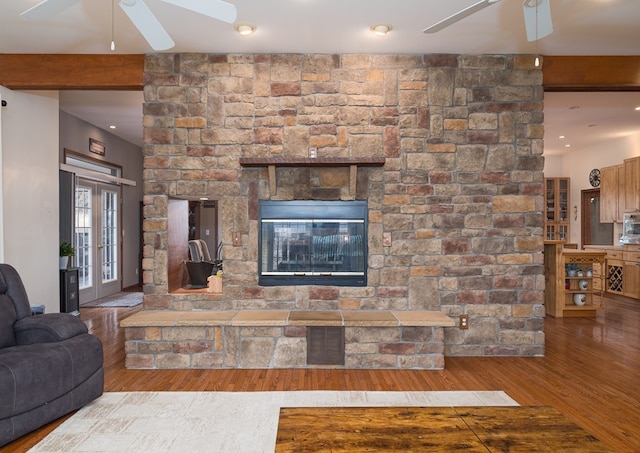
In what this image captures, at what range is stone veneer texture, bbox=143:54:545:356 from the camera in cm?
393

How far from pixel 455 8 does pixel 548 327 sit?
12.7ft

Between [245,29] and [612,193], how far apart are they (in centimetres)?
751

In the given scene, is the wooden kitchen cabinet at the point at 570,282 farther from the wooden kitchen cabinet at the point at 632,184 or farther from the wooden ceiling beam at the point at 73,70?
the wooden ceiling beam at the point at 73,70

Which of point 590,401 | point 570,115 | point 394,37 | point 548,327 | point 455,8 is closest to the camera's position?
point 590,401

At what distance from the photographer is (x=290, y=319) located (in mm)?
3576

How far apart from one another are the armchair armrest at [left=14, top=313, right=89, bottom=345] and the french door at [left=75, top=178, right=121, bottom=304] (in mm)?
3986

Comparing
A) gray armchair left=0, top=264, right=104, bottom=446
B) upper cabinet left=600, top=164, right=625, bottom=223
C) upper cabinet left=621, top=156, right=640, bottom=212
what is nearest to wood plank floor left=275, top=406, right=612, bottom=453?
gray armchair left=0, top=264, right=104, bottom=446

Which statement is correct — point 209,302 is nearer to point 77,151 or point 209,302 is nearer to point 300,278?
point 300,278

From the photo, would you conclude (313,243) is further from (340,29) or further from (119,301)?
(119,301)

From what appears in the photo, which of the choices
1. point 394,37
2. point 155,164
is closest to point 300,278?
point 155,164

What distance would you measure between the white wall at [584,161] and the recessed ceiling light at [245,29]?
729cm

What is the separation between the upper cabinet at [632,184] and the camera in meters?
7.11

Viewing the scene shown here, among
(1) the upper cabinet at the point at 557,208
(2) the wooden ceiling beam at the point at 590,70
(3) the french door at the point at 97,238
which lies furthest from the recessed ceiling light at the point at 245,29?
(1) the upper cabinet at the point at 557,208

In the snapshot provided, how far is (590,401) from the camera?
2926mm
